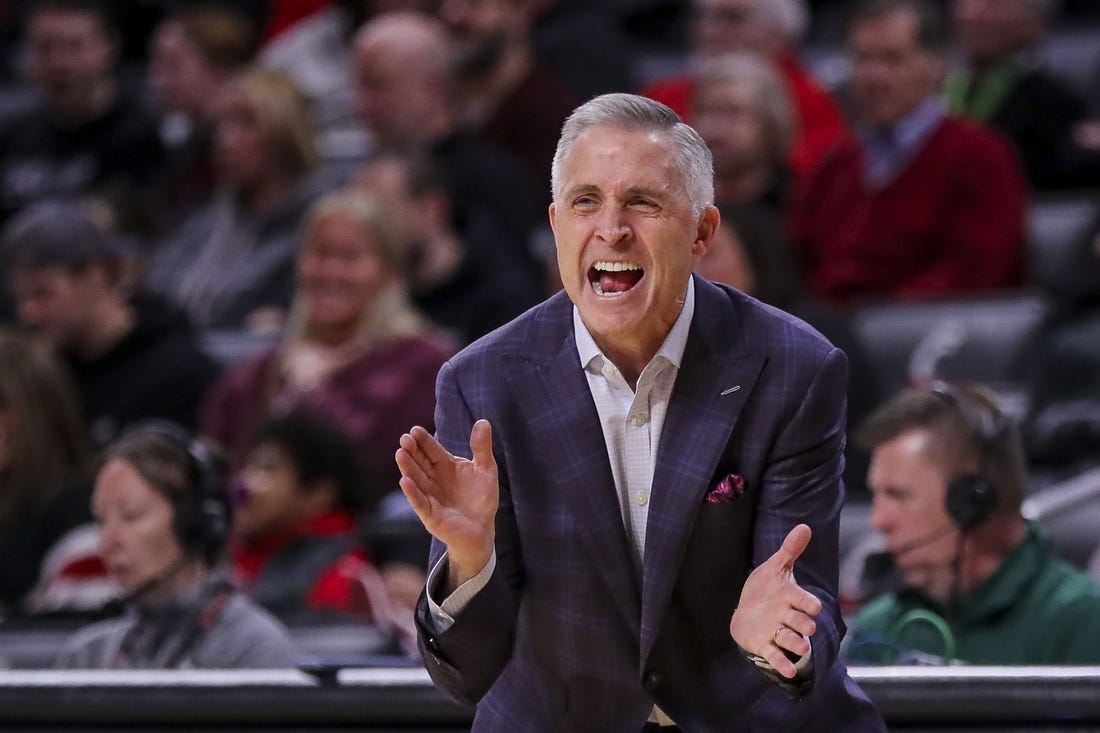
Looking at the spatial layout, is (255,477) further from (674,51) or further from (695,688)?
(674,51)

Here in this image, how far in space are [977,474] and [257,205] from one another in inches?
125

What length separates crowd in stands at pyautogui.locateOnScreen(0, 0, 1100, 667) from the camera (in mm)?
3641

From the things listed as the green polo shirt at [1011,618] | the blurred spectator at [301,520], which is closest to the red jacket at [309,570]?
the blurred spectator at [301,520]

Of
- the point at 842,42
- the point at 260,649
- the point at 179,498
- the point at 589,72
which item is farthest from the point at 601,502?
the point at 842,42

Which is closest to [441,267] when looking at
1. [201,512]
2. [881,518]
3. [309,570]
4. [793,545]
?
[309,570]

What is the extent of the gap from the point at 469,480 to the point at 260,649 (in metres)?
1.36

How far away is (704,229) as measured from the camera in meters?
1.88

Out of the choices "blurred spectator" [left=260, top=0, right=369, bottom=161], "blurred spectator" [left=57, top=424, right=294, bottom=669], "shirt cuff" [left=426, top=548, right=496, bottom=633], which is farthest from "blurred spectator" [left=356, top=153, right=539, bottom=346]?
"shirt cuff" [left=426, top=548, right=496, bottom=633]

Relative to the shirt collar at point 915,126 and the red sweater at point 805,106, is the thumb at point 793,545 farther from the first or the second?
the red sweater at point 805,106

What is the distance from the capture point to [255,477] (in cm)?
388

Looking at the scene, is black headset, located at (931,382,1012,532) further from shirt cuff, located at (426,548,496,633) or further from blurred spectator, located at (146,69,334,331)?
blurred spectator, located at (146,69,334,331)

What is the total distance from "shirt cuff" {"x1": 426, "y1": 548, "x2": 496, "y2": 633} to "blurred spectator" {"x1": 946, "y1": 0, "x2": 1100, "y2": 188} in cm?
387

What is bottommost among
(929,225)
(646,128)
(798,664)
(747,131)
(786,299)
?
(929,225)

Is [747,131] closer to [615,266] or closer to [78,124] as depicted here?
[78,124]
